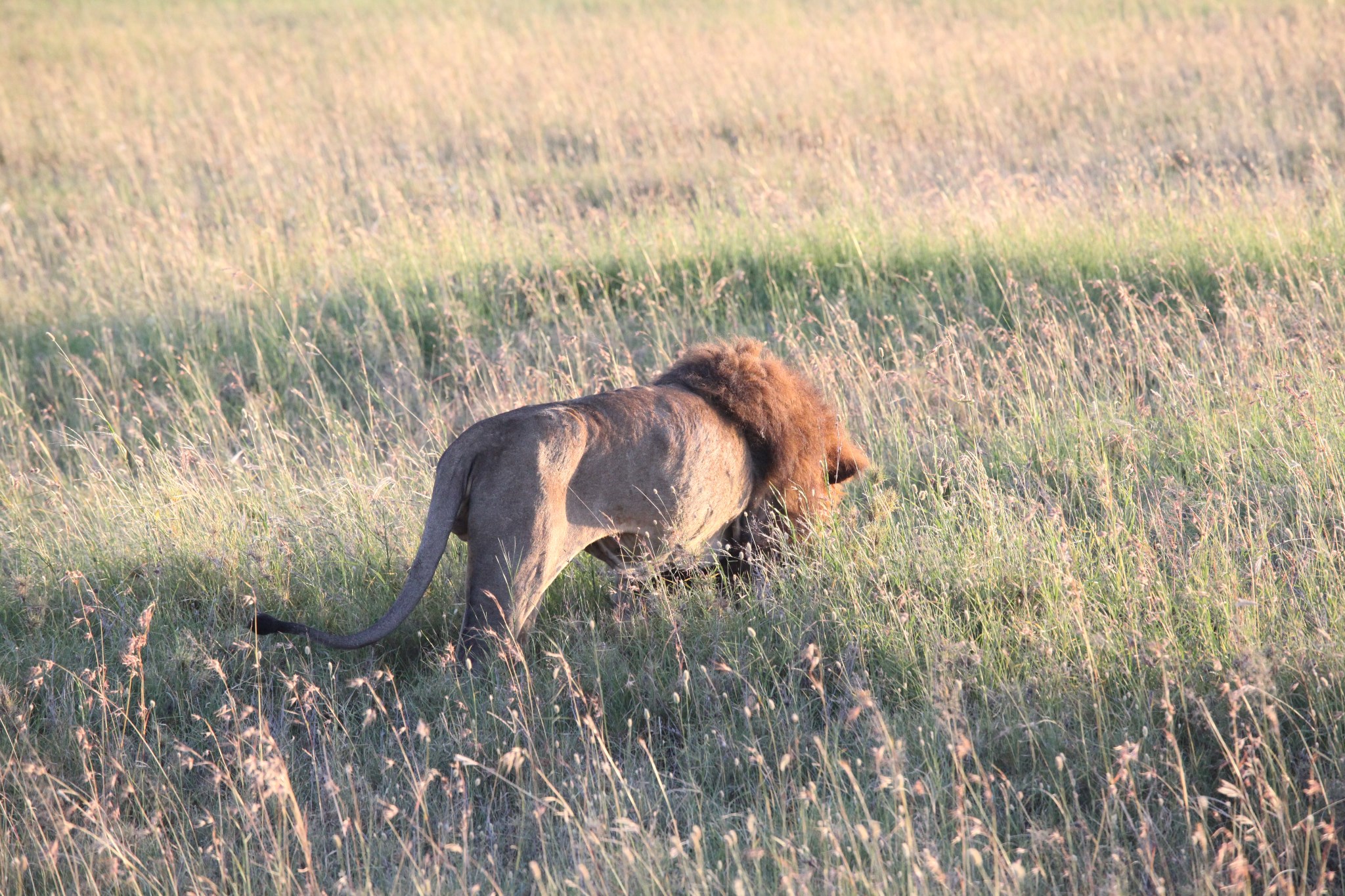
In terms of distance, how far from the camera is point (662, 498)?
368 cm

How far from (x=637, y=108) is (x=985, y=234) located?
18.5ft

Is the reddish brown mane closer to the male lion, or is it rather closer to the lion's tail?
the male lion

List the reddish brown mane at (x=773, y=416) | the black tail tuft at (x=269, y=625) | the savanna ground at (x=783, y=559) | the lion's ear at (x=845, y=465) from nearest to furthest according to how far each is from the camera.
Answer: the savanna ground at (x=783, y=559)
the black tail tuft at (x=269, y=625)
the reddish brown mane at (x=773, y=416)
the lion's ear at (x=845, y=465)

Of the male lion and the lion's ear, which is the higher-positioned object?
the male lion

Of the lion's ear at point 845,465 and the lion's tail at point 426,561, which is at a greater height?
the lion's tail at point 426,561

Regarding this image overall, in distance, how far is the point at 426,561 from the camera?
3320mm

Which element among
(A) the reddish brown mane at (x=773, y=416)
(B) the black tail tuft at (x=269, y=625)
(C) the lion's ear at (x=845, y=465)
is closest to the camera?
(B) the black tail tuft at (x=269, y=625)

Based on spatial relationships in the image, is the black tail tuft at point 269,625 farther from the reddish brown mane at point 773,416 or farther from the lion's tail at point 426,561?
the reddish brown mane at point 773,416

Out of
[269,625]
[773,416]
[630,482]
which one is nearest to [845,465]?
[773,416]

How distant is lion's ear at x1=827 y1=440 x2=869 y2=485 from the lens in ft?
14.1

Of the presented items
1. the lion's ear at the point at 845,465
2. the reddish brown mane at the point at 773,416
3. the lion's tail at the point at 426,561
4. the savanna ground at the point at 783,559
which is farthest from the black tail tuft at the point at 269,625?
the lion's ear at the point at 845,465

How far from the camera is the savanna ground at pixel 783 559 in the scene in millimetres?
2982

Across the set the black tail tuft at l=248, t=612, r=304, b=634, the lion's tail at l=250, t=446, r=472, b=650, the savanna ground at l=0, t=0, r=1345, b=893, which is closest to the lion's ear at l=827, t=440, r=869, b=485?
the savanna ground at l=0, t=0, r=1345, b=893

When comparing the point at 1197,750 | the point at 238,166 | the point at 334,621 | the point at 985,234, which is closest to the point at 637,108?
the point at 238,166
